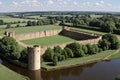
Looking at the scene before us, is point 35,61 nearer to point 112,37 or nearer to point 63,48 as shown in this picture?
point 63,48

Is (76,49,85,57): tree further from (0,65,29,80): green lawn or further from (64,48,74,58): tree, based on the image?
(0,65,29,80): green lawn

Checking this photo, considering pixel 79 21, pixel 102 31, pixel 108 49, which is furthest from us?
pixel 79 21

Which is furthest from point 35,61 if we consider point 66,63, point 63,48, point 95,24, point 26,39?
point 95,24

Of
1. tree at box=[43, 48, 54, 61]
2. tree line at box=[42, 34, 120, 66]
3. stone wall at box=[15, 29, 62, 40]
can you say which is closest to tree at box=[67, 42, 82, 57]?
tree line at box=[42, 34, 120, 66]

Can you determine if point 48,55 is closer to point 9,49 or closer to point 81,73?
point 81,73

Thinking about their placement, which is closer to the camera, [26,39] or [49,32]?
[26,39]

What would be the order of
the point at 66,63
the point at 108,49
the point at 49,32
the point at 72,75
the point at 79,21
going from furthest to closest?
the point at 79,21 → the point at 49,32 → the point at 108,49 → the point at 66,63 → the point at 72,75

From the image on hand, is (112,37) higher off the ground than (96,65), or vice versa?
(112,37)
